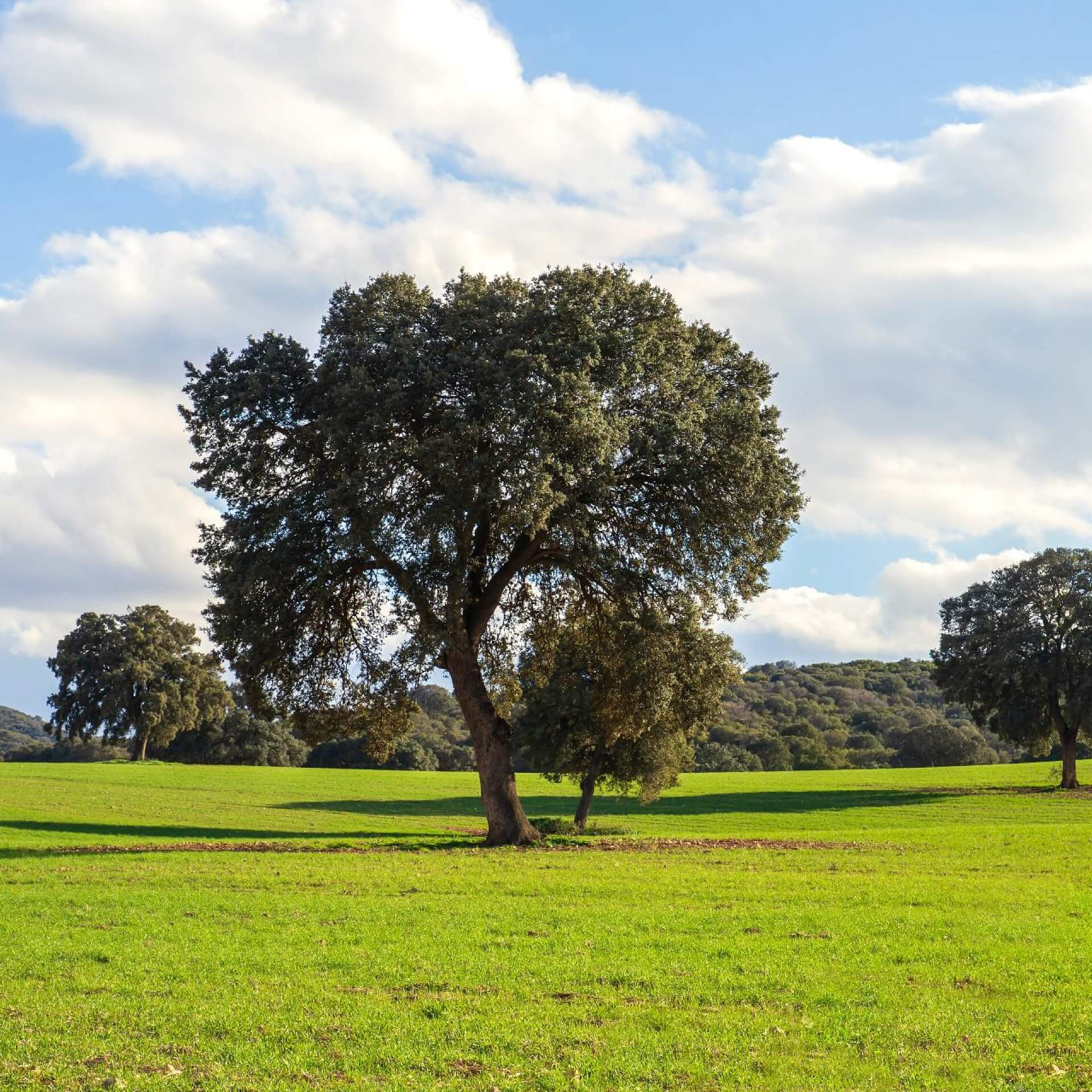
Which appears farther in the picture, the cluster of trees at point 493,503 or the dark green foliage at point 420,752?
the dark green foliage at point 420,752

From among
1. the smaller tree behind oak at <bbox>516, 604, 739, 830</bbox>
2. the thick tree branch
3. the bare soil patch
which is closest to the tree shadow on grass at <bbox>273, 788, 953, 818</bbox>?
the smaller tree behind oak at <bbox>516, 604, 739, 830</bbox>

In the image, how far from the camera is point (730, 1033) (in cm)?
942

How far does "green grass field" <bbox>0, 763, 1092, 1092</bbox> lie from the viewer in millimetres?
8672

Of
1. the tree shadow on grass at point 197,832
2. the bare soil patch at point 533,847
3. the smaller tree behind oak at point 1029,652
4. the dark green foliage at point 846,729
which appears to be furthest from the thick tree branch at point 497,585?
the dark green foliage at point 846,729

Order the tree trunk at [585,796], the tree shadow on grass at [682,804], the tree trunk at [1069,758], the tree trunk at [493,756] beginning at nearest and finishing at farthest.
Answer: the tree trunk at [493,756] < the tree trunk at [585,796] < the tree shadow on grass at [682,804] < the tree trunk at [1069,758]

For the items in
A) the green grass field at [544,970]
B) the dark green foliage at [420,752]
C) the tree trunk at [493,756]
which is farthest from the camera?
the dark green foliage at [420,752]

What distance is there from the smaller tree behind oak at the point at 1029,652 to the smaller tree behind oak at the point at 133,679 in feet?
206

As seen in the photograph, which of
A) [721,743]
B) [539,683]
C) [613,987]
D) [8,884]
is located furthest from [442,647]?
[721,743]

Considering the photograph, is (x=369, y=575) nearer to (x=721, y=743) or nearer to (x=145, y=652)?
(x=145, y=652)

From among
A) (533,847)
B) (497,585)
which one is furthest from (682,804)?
(497,585)

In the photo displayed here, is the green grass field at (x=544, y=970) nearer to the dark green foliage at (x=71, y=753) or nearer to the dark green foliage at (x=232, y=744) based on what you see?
the dark green foliage at (x=232, y=744)

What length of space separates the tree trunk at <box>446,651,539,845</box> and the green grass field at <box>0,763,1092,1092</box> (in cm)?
347

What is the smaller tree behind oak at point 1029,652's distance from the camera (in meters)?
62.3

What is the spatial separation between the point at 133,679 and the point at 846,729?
7902 centimetres
